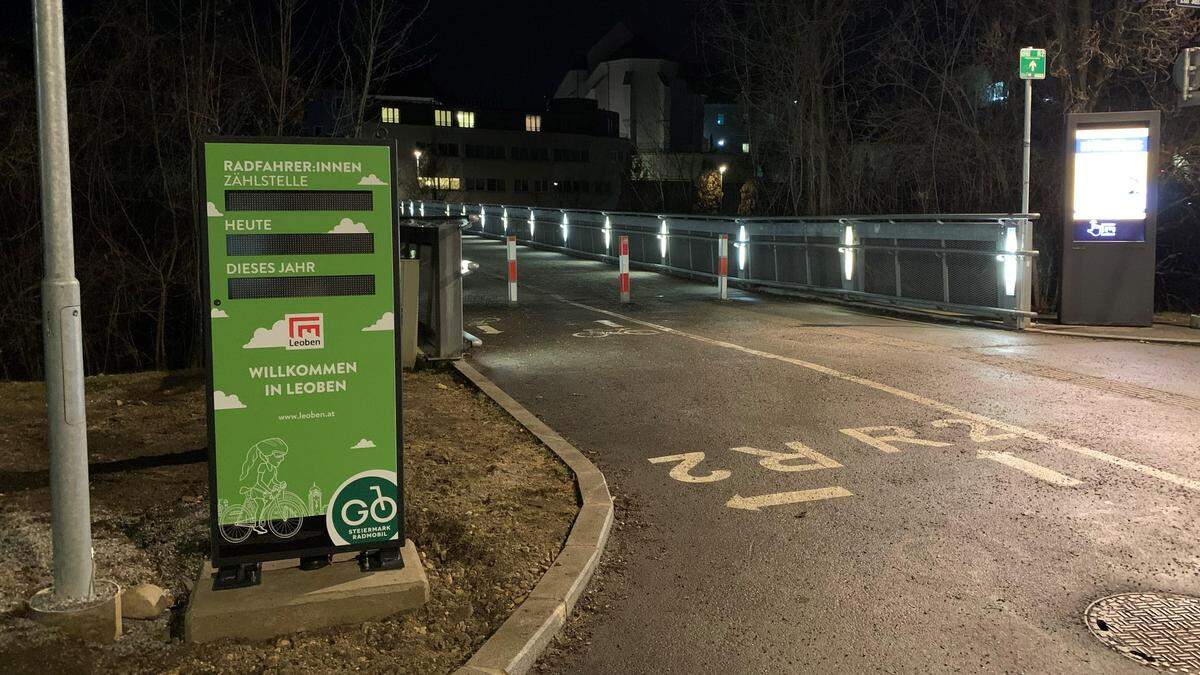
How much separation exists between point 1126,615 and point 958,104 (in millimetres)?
16353

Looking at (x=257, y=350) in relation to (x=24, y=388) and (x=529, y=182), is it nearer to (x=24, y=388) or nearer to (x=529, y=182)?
(x=24, y=388)

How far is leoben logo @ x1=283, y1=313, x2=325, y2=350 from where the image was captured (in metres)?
4.43

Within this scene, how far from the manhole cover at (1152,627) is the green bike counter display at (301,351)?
10.5ft

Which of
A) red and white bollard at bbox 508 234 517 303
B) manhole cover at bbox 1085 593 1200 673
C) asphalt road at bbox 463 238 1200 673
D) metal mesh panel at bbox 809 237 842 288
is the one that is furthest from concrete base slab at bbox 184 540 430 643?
metal mesh panel at bbox 809 237 842 288

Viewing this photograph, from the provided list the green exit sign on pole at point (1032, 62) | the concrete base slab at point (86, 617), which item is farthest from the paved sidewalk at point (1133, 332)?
the concrete base slab at point (86, 617)

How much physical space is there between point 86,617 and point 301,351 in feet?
4.54

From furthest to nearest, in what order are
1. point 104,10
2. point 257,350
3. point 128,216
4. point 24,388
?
point 128,216, point 104,10, point 24,388, point 257,350

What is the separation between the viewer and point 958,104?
752 inches

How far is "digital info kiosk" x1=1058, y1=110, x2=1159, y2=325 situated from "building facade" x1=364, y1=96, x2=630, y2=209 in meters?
68.9

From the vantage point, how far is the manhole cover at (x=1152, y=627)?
4.05 metres

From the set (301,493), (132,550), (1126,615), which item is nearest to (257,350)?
(301,493)

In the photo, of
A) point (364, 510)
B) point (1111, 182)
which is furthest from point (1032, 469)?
point (1111, 182)

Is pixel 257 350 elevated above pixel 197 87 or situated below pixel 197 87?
below

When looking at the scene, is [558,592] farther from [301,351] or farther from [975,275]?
[975,275]
